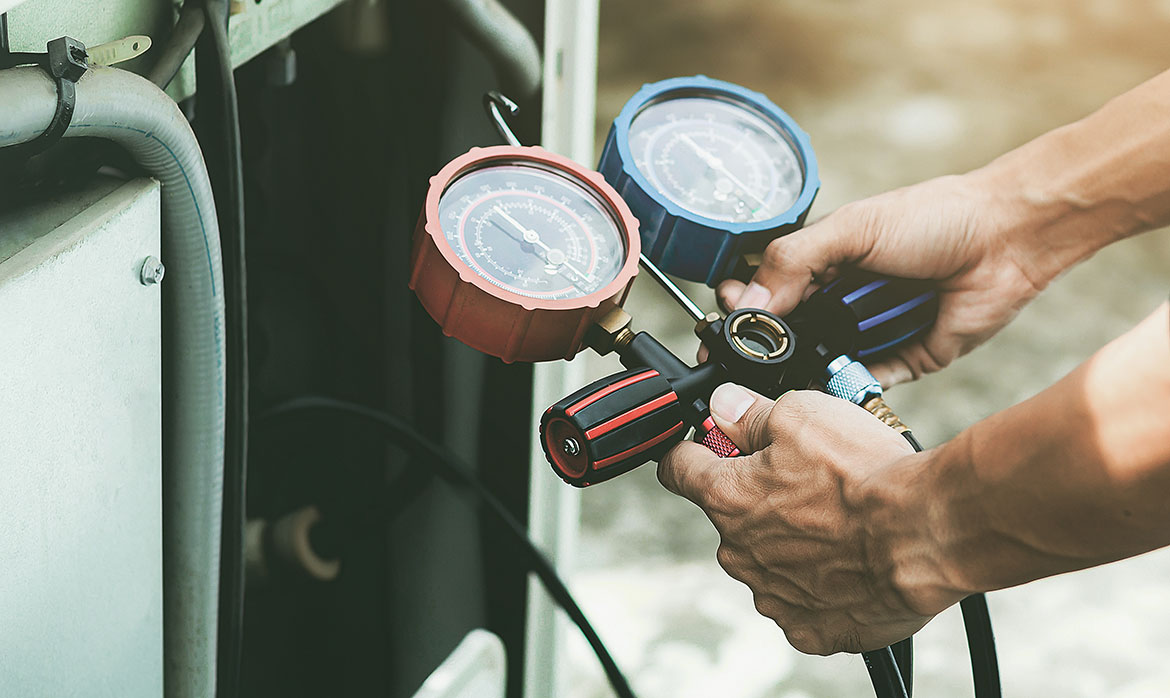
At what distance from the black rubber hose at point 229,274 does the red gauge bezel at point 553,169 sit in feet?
0.40

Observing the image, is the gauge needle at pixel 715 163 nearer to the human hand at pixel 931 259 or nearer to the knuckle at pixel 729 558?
the human hand at pixel 931 259

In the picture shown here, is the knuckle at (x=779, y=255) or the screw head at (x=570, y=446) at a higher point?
the knuckle at (x=779, y=255)

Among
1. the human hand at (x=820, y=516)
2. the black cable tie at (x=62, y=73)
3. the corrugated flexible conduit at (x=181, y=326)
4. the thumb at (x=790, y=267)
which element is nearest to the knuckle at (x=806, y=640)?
the human hand at (x=820, y=516)

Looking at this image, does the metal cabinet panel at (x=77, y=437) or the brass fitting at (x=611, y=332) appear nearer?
the metal cabinet panel at (x=77, y=437)

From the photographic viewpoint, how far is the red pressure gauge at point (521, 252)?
0.59m

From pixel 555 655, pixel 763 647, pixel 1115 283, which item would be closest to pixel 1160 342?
pixel 555 655

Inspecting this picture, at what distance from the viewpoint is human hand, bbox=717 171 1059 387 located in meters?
0.69

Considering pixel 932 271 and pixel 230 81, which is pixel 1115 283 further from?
pixel 230 81

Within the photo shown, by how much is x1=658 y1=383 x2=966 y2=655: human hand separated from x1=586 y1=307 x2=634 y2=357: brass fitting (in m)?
0.06

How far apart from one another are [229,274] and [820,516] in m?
0.38

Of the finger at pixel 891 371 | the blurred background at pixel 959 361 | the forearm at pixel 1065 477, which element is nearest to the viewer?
the forearm at pixel 1065 477

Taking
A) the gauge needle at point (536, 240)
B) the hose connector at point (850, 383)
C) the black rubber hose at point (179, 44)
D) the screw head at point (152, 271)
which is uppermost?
the black rubber hose at point (179, 44)

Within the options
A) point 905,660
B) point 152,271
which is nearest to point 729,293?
point 905,660

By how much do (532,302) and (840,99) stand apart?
2135 millimetres
